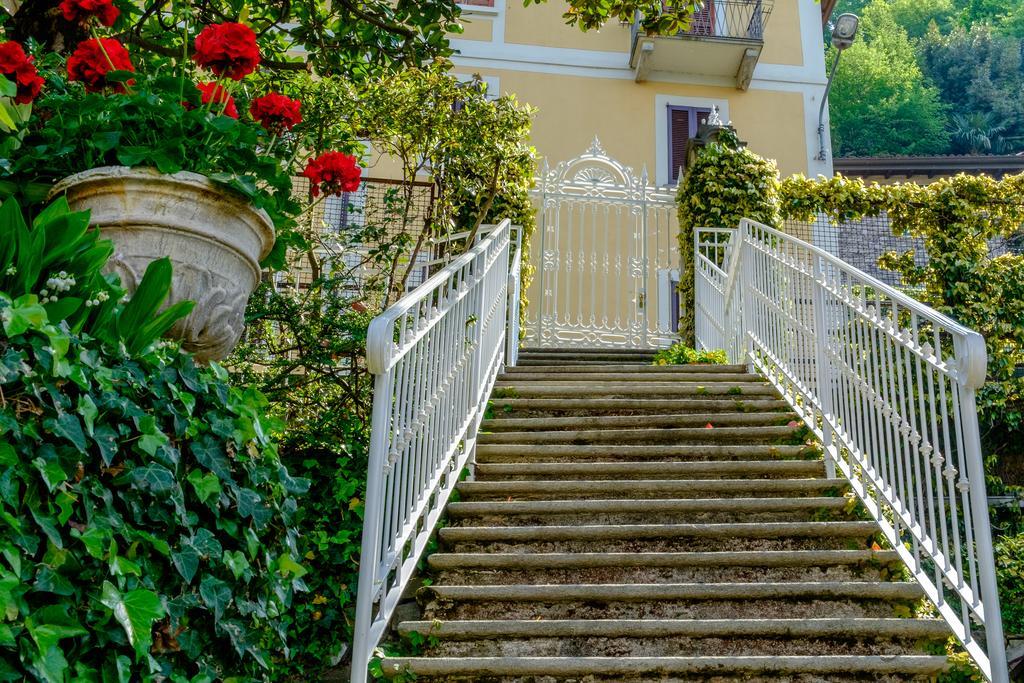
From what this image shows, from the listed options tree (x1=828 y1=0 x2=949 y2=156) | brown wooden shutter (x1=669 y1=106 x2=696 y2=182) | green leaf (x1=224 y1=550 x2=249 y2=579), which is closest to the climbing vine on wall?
brown wooden shutter (x1=669 y1=106 x2=696 y2=182)

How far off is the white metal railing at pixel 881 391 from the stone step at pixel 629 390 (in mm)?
211

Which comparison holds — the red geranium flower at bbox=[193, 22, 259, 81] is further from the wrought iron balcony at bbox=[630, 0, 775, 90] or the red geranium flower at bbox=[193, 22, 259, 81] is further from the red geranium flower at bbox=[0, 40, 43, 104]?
the wrought iron balcony at bbox=[630, 0, 775, 90]

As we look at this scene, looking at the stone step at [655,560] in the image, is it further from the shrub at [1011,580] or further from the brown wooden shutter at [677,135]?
the brown wooden shutter at [677,135]

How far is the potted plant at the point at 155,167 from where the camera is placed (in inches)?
112

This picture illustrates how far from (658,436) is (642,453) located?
25 cm

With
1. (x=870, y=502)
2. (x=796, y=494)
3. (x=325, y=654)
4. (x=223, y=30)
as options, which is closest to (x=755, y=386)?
(x=796, y=494)

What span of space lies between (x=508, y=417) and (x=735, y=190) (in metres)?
4.78

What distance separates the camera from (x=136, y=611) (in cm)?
199

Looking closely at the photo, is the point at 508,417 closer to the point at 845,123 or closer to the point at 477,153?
the point at 477,153

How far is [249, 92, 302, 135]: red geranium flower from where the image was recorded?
11.1 ft

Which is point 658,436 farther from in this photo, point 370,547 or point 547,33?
point 547,33

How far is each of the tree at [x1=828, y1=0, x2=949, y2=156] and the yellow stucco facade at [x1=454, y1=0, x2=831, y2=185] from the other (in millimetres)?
9435

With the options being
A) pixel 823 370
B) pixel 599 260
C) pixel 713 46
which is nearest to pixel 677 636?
pixel 823 370

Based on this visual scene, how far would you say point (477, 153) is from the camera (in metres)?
6.56
